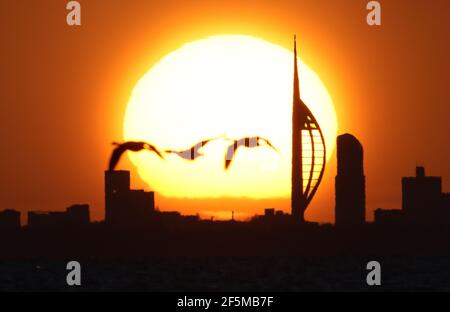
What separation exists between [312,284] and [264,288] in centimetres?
1225

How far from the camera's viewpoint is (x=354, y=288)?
19225cm
